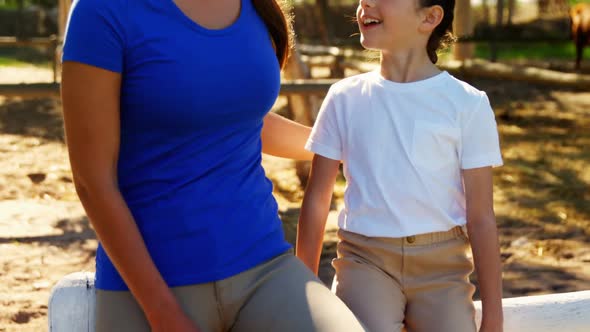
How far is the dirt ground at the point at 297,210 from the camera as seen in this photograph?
431cm

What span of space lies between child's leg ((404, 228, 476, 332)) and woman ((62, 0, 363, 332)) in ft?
0.96

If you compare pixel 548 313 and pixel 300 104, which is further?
pixel 300 104

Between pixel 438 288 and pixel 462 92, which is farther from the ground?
pixel 462 92

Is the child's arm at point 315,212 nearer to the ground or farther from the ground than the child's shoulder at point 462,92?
nearer to the ground

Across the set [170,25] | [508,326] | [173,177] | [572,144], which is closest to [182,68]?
[170,25]

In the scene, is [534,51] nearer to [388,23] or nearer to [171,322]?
[388,23]

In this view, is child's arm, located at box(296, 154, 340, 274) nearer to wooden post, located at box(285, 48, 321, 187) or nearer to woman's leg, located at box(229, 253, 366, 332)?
woman's leg, located at box(229, 253, 366, 332)

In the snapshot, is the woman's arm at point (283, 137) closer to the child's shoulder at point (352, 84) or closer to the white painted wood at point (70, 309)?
Result: the child's shoulder at point (352, 84)

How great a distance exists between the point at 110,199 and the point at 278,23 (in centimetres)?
54

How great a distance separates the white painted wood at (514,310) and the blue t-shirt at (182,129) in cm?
20

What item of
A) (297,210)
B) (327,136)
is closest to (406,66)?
(327,136)

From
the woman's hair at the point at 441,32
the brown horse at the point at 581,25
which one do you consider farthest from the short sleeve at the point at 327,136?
the brown horse at the point at 581,25

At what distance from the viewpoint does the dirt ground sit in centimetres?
431

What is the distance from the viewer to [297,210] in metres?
5.68
